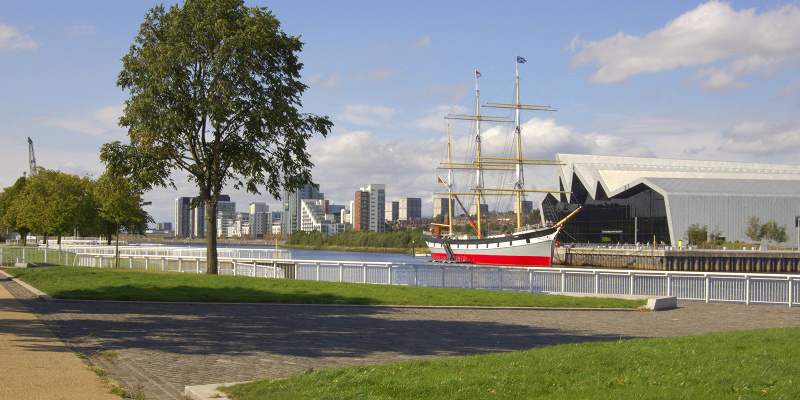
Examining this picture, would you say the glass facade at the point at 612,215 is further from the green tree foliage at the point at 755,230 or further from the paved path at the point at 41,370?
the paved path at the point at 41,370

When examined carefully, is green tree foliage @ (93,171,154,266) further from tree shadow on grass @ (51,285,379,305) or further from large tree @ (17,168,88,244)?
large tree @ (17,168,88,244)

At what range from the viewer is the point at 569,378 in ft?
25.7

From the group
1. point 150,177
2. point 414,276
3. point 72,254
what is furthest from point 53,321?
point 72,254

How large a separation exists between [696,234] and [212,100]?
72.8 metres

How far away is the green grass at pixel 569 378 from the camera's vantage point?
7176mm

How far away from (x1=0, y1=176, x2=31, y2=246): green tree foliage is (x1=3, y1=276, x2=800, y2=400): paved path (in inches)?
2329

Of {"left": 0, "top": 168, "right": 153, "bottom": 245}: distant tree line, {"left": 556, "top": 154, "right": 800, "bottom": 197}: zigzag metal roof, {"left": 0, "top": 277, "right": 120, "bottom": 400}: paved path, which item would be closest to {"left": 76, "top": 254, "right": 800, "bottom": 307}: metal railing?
{"left": 0, "top": 168, "right": 153, "bottom": 245}: distant tree line

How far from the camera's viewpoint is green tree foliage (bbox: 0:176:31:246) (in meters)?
71.7

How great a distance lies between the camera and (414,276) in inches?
1092

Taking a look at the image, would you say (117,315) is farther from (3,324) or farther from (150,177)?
(150,177)

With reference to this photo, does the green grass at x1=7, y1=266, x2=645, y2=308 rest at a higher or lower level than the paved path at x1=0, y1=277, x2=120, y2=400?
lower

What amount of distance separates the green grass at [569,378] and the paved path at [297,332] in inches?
59.9

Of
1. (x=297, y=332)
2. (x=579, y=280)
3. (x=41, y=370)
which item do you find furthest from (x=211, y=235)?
(x=41, y=370)

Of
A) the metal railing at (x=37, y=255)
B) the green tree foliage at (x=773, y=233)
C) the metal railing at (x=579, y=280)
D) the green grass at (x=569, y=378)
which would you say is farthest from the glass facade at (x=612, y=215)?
the green grass at (x=569, y=378)
